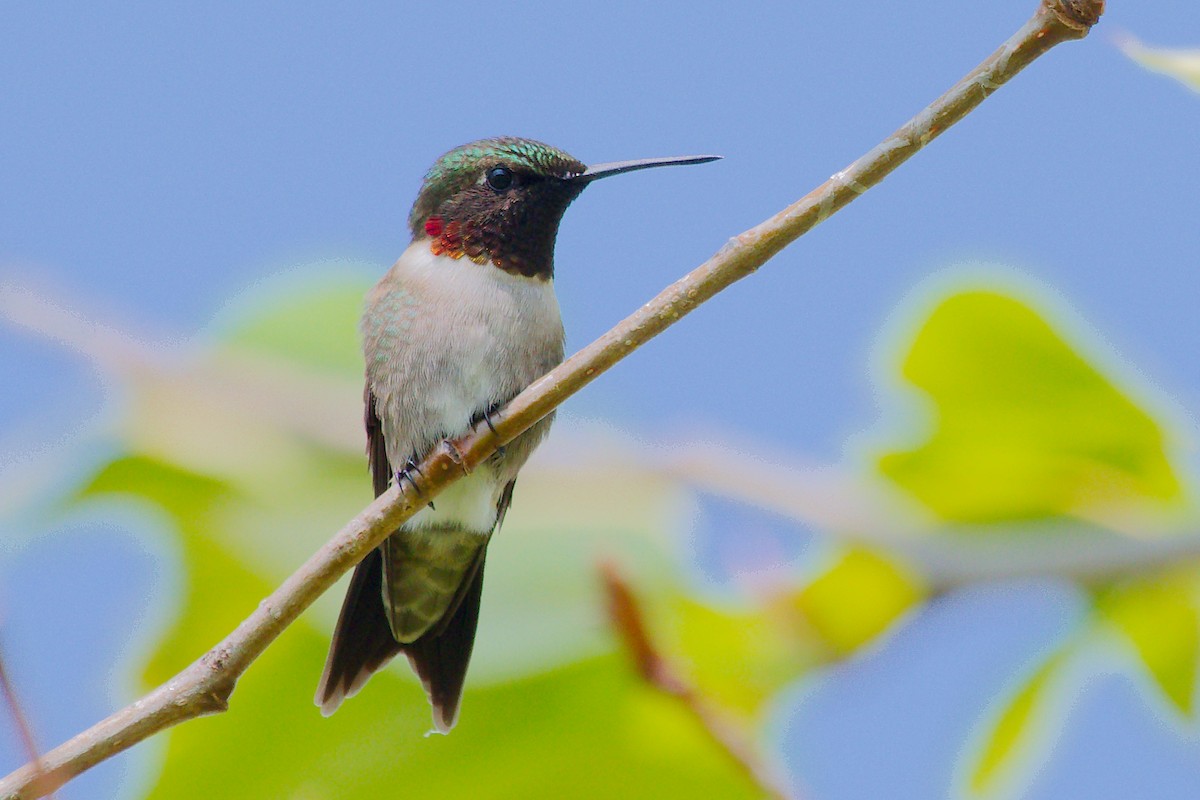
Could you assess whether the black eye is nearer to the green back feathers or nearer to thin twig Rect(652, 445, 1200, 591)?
the green back feathers

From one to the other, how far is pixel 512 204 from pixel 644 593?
1.54 metres

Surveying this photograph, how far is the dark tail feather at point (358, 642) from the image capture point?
2311mm

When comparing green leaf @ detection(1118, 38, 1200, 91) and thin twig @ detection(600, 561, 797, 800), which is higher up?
green leaf @ detection(1118, 38, 1200, 91)

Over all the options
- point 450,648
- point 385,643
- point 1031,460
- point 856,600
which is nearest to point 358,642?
point 385,643

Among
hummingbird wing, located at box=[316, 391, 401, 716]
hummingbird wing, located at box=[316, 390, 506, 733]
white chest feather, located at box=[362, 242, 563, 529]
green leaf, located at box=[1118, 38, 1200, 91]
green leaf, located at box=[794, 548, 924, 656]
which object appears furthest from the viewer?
white chest feather, located at box=[362, 242, 563, 529]

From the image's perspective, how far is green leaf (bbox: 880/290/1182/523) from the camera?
1.52 m

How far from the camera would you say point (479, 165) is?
324 cm

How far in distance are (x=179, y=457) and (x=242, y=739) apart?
0.84 metres

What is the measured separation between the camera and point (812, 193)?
166cm

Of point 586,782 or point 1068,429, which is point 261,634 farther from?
point 1068,429

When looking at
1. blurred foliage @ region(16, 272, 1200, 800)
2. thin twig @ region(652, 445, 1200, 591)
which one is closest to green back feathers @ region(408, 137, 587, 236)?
blurred foliage @ region(16, 272, 1200, 800)

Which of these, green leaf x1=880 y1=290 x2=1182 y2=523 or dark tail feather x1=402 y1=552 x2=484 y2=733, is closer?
green leaf x1=880 y1=290 x2=1182 y2=523

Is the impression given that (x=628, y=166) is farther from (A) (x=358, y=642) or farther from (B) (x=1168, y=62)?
(B) (x=1168, y=62)

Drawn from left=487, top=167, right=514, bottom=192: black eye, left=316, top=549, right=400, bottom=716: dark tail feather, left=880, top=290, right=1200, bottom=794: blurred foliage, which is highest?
left=487, top=167, right=514, bottom=192: black eye
